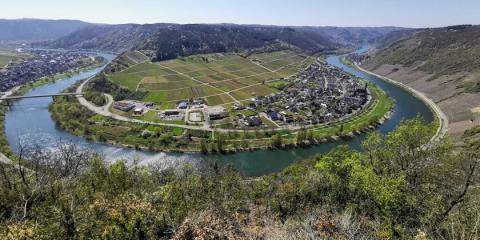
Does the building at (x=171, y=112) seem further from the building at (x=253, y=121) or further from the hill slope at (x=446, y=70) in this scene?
the hill slope at (x=446, y=70)

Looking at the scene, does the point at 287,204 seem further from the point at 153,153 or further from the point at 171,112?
the point at 171,112

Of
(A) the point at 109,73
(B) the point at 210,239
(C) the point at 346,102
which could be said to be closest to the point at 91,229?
(B) the point at 210,239

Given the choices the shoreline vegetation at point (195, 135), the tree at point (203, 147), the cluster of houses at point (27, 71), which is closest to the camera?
the tree at point (203, 147)

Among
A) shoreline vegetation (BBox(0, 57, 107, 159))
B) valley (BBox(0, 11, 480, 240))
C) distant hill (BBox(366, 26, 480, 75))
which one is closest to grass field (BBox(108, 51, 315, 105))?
valley (BBox(0, 11, 480, 240))

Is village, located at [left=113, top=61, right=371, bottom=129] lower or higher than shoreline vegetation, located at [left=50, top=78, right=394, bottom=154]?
higher

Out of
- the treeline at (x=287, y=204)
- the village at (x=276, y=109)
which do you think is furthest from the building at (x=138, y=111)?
the treeline at (x=287, y=204)

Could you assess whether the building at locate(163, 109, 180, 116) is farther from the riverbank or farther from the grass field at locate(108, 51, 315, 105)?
the riverbank

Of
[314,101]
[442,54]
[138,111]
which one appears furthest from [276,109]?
[442,54]

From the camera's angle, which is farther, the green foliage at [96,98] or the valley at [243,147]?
the green foliage at [96,98]
